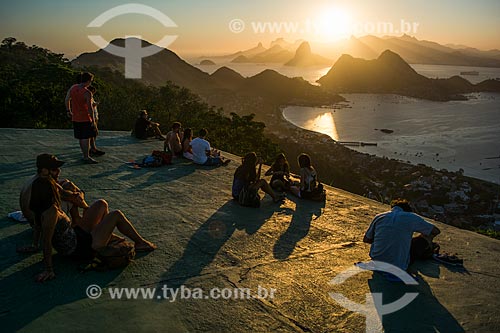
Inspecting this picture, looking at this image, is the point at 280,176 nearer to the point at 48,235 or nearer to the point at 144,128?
the point at 48,235

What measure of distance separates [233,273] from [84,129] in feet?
15.7

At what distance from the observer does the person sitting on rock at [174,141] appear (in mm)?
9086

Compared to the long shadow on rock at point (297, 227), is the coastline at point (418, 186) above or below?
below

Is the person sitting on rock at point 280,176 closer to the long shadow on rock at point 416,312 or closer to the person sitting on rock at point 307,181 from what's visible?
the person sitting on rock at point 307,181

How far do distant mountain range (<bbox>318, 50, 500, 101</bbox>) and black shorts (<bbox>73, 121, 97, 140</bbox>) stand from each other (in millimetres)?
117790

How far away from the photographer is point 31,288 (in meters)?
3.55

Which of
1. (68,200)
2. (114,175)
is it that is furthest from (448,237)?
(114,175)

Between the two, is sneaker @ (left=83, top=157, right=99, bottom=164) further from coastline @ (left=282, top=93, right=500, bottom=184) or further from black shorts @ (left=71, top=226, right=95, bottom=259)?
coastline @ (left=282, top=93, right=500, bottom=184)

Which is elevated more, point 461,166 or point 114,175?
point 114,175

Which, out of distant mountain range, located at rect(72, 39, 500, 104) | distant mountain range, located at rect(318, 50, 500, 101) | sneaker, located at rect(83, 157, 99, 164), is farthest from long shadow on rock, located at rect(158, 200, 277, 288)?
distant mountain range, located at rect(318, 50, 500, 101)

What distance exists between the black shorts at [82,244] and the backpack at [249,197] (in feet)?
9.33

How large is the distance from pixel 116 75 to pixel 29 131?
40.4m

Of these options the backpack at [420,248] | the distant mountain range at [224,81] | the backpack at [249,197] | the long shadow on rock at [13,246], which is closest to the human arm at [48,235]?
the long shadow on rock at [13,246]

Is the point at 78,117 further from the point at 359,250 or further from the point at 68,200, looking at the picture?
the point at 359,250
